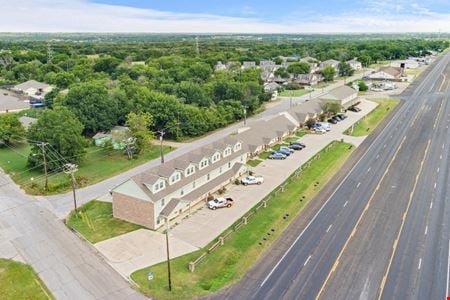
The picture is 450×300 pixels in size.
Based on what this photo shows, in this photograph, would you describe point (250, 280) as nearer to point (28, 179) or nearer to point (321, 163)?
point (321, 163)

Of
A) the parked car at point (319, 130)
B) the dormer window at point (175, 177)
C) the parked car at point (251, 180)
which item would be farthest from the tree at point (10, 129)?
the parked car at point (319, 130)

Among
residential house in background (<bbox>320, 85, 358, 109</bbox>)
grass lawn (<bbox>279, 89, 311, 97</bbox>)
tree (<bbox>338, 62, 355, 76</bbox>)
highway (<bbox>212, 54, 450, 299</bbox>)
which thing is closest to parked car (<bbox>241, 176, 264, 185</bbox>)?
highway (<bbox>212, 54, 450, 299</bbox>)

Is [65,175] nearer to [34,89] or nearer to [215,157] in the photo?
[215,157]

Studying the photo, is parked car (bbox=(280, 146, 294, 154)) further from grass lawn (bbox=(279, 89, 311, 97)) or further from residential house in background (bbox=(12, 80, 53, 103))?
residential house in background (bbox=(12, 80, 53, 103))

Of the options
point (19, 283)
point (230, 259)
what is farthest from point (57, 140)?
point (230, 259)

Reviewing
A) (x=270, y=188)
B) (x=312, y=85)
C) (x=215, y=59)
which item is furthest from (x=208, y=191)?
(x=215, y=59)

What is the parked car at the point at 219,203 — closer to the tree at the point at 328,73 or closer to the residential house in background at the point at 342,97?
the residential house in background at the point at 342,97
